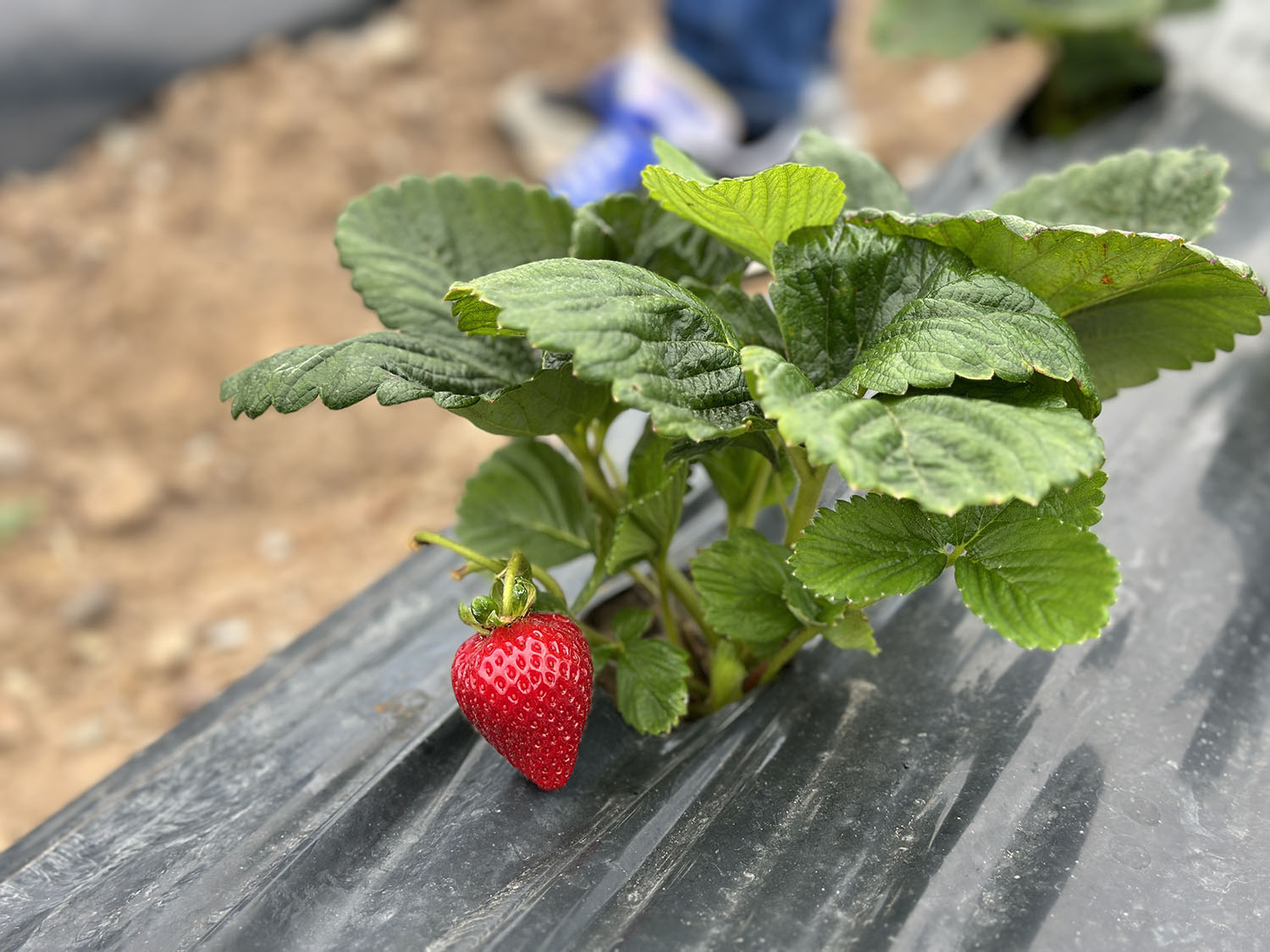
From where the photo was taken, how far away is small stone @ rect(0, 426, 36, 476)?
2.11 metres

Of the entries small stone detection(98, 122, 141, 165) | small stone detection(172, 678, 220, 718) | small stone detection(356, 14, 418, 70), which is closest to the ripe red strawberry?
small stone detection(172, 678, 220, 718)

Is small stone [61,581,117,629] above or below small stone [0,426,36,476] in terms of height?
below

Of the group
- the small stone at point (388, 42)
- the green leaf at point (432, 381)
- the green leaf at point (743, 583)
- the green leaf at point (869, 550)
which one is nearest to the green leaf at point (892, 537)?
the green leaf at point (869, 550)

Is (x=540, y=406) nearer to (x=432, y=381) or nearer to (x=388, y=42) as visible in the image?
(x=432, y=381)

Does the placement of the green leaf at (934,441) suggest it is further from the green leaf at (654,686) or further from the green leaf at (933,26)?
the green leaf at (933,26)

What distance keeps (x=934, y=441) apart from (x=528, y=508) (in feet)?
1.51

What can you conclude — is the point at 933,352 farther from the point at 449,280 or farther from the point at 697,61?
the point at 697,61

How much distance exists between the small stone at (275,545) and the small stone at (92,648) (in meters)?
0.31

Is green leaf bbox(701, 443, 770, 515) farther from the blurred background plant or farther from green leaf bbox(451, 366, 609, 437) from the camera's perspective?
the blurred background plant

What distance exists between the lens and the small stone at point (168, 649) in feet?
5.87

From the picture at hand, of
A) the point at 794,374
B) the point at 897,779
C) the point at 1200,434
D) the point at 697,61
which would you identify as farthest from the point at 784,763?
the point at 697,61

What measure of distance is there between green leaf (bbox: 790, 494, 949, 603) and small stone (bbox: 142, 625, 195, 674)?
1.37m

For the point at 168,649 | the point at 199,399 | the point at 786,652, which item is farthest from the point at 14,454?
the point at 786,652

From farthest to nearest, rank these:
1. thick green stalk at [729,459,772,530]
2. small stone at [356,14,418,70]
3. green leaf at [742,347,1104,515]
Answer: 1. small stone at [356,14,418,70]
2. thick green stalk at [729,459,772,530]
3. green leaf at [742,347,1104,515]
